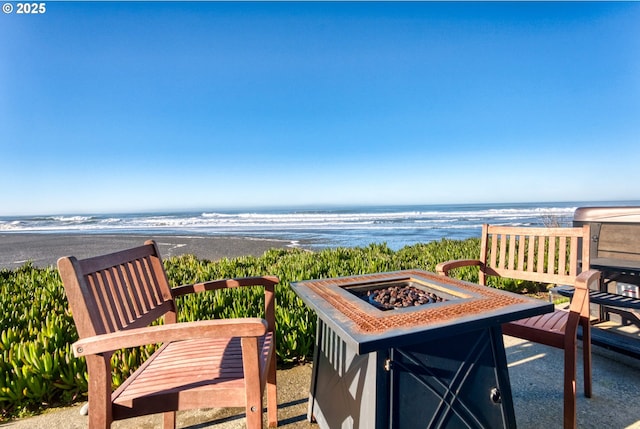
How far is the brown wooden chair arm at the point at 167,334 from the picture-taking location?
1245 mm

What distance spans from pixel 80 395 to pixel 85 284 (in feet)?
5.18

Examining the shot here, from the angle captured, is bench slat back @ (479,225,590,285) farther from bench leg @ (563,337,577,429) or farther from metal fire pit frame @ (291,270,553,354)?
metal fire pit frame @ (291,270,553,354)

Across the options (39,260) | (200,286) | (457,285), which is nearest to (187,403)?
(200,286)

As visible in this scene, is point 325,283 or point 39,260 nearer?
point 325,283

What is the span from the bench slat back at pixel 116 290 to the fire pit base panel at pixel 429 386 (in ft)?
3.73

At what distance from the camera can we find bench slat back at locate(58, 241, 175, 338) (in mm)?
1335

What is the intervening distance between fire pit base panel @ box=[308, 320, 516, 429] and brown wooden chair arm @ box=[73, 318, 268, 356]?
517mm

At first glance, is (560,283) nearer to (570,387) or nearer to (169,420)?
(570,387)

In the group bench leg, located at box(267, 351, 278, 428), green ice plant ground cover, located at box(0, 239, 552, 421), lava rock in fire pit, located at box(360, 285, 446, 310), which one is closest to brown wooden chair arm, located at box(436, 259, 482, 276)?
lava rock in fire pit, located at box(360, 285, 446, 310)

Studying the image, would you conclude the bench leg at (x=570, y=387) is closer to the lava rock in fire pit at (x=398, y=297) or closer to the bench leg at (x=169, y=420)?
the lava rock in fire pit at (x=398, y=297)

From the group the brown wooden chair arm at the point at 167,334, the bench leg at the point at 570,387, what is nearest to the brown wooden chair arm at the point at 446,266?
the bench leg at the point at 570,387

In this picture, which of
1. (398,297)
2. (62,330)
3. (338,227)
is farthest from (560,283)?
(338,227)

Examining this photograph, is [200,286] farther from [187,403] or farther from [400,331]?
[400,331]

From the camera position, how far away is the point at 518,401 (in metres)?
2.21
